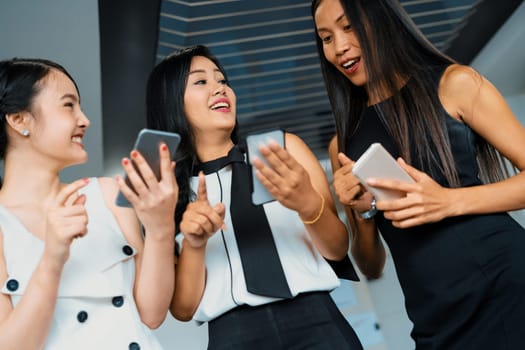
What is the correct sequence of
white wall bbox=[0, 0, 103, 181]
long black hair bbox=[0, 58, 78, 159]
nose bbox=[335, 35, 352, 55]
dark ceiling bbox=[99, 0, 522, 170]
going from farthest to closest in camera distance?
dark ceiling bbox=[99, 0, 522, 170], white wall bbox=[0, 0, 103, 181], nose bbox=[335, 35, 352, 55], long black hair bbox=[0, 58, 78, 159]

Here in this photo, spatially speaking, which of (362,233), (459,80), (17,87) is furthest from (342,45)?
(17,87)

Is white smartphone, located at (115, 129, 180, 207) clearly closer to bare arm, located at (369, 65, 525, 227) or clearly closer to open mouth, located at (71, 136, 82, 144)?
open mouth, located at (71, 136, 82, 144)

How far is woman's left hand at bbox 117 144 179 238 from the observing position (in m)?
1.35

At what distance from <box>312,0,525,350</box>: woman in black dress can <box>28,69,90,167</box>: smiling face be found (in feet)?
2.43

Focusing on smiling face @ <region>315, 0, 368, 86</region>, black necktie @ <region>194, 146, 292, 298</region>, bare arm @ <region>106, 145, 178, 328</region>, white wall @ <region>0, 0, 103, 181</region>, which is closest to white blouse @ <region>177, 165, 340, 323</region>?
black necktie @ <region>194, 146, 292, 298</region>

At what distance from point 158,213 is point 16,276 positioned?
0.38 metres

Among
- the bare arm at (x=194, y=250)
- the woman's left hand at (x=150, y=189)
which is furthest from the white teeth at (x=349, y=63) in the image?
the woman's left hand at (x=150, y=189)

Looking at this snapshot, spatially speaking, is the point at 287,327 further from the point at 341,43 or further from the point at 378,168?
the point at 341,43

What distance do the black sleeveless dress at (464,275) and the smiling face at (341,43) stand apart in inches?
10.1

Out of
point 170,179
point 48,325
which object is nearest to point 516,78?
point 170,179

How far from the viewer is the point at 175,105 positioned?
1880mm

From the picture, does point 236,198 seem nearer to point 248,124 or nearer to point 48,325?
point 48,325

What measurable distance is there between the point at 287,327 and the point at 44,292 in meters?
0.61

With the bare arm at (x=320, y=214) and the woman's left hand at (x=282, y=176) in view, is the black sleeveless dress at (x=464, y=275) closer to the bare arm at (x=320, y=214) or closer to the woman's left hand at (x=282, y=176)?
the bare arm at (x=320, y=214)
